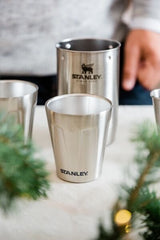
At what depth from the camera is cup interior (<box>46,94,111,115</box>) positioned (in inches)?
22.1

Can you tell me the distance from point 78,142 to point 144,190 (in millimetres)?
199

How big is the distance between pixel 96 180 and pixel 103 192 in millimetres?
34

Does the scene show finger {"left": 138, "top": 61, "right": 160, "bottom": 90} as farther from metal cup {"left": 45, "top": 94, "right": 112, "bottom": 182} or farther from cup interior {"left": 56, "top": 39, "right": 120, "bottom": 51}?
metal cup {"left": 45, "top": 94, "right": 112, "bottom": 182}

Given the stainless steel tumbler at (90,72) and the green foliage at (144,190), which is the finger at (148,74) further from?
the green foliage at (144,190)

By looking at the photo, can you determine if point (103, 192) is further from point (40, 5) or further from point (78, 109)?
point (40, 5)

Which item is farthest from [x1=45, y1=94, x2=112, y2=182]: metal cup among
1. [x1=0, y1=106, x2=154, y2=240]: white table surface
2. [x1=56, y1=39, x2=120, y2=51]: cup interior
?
[x1=56, y1=39, x2=120, y2=51]: cup interior

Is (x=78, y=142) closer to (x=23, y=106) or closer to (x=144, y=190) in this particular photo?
(x=23, y=106)

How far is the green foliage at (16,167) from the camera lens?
239 mm

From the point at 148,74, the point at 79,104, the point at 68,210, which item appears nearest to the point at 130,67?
the point at 148,74

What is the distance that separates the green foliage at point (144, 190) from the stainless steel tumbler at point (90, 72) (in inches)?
11.8

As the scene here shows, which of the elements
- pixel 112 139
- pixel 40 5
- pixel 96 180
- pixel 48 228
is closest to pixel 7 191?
pixel 48 228

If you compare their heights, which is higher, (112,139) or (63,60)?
(63,60)

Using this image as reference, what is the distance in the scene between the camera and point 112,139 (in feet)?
2.06

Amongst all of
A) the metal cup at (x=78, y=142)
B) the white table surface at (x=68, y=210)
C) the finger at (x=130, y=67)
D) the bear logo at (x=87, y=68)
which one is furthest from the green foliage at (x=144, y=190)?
the finger at (x=130, y=67)
